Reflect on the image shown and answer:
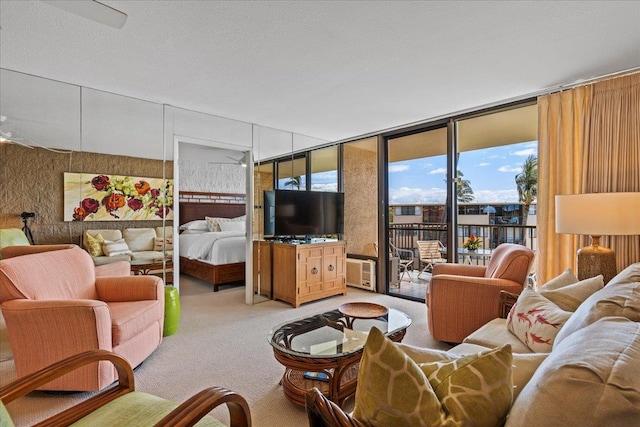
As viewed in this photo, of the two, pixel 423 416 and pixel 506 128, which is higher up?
pixel 506 128

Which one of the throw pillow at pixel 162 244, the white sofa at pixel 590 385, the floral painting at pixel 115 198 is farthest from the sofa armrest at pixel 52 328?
the white sofa at pixel 590 385

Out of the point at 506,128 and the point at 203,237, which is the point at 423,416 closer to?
the point at 506,128

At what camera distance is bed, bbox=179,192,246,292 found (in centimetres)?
497

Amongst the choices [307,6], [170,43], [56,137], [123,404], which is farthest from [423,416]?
[56,137]

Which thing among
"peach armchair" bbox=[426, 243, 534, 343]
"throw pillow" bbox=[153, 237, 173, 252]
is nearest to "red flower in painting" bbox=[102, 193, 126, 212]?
"throw pillow" bbox=[153, 237, 173, 252]

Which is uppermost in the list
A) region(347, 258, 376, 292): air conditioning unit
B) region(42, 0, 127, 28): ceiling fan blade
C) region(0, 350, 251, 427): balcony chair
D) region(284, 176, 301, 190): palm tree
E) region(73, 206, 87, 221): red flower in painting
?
region(42, 0, 127, 28): ceiling fan blade

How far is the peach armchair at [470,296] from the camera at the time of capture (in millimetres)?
2520

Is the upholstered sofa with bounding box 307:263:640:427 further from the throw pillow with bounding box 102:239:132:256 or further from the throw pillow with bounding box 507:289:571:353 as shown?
the throw pillow with bounding box 102:239:132:256

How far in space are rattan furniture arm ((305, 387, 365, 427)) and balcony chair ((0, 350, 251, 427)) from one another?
1.17 feet

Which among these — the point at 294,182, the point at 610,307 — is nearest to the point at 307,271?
the point at 294,182

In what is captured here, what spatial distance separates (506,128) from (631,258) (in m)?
1.78

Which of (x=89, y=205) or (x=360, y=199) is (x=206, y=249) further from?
(x=360, y=199)

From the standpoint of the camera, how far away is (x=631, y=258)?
266 centimetres

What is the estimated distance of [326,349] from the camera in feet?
6.52
